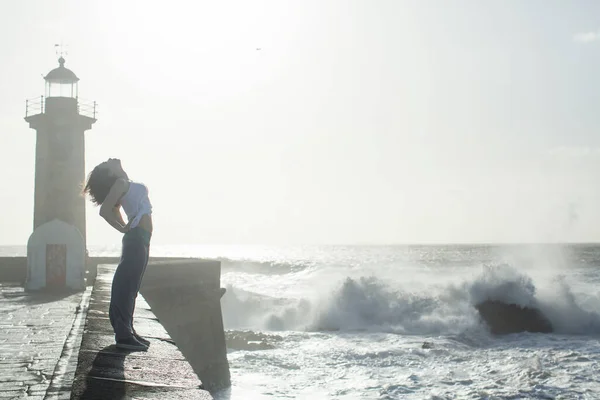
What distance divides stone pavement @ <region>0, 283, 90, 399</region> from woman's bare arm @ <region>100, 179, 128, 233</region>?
2.97 ft

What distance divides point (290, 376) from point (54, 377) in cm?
1008

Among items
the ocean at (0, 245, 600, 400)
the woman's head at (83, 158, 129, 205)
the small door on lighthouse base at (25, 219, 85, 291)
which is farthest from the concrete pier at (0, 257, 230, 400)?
the ocean at (0, 245, 600, 400)

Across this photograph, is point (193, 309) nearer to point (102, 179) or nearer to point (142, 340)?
point (142, 340)

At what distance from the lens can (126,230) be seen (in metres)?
3.48

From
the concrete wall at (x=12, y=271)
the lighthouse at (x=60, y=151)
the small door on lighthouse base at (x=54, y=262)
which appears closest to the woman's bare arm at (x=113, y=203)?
the small door on lighthouse base at (x=54, y=262)

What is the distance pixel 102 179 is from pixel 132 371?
114 cm

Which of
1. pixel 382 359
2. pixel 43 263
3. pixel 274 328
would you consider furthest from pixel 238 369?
pixel 274 328

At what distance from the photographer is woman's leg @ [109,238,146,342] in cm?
350

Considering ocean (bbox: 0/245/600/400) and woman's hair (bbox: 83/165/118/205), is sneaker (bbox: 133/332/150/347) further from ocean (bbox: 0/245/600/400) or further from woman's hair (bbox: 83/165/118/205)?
ocean (bbox: 0/245/600/400)

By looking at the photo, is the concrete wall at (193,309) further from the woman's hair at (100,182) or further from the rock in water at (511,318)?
the rock in water at (511,318)

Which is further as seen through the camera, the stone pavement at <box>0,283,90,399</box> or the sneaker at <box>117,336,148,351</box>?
the sneaker at <box>117,336,148,351</box>

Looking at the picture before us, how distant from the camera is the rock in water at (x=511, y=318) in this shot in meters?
19.9

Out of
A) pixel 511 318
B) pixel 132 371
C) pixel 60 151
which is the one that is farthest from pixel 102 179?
pixel 511 318

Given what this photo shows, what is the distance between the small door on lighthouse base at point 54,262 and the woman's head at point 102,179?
732 cm
